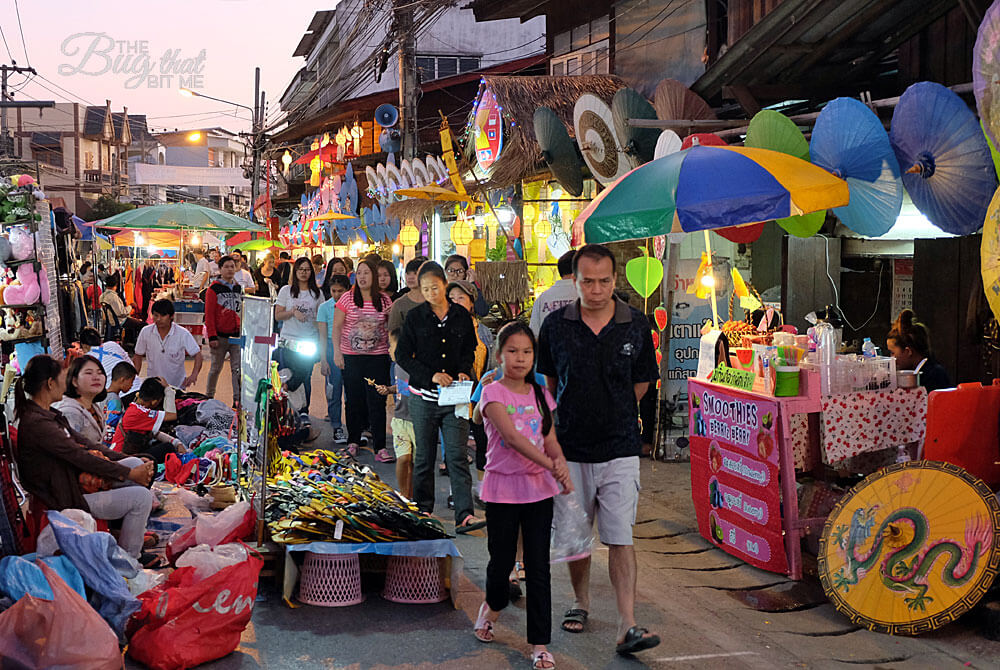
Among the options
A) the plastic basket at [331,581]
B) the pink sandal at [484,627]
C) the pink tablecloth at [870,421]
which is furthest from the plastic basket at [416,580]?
the pink tablecloth at [870,421]

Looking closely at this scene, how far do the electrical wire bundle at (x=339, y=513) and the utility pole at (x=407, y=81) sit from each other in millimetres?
10959

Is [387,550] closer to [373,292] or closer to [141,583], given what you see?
[141,583]

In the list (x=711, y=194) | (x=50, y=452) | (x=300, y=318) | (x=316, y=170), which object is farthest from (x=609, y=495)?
(x=316, y=170)

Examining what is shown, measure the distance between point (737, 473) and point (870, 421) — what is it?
881mm

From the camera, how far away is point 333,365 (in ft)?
34.3

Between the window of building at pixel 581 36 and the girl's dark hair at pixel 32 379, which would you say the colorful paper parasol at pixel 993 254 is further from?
the window of building at pixel 581 36

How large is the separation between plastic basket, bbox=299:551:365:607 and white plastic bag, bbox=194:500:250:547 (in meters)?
0.73

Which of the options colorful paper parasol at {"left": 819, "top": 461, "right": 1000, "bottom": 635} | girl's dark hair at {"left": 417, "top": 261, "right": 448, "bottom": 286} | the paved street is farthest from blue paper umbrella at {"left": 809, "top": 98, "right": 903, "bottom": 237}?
girl's dark hair at {"left": 417, "top": 261, "right": 448, "bottom": 286}

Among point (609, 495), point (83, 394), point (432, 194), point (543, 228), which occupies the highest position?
point (432, 194)

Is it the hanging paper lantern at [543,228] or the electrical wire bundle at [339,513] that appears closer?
the electrical wire bundle at [339,513]

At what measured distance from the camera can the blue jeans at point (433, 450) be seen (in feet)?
21.8

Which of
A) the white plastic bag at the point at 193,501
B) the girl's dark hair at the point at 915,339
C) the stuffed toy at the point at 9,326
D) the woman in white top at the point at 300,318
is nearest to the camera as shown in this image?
the girl's dark hair at the point at 915,339

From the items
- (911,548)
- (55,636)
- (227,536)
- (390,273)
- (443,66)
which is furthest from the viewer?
(443,66)

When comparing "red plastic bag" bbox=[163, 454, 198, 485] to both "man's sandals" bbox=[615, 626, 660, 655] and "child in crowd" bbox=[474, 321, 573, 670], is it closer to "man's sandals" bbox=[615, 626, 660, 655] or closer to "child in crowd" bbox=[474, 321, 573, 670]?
"child in crowd" bbox=[474, 321, 573, 670]
